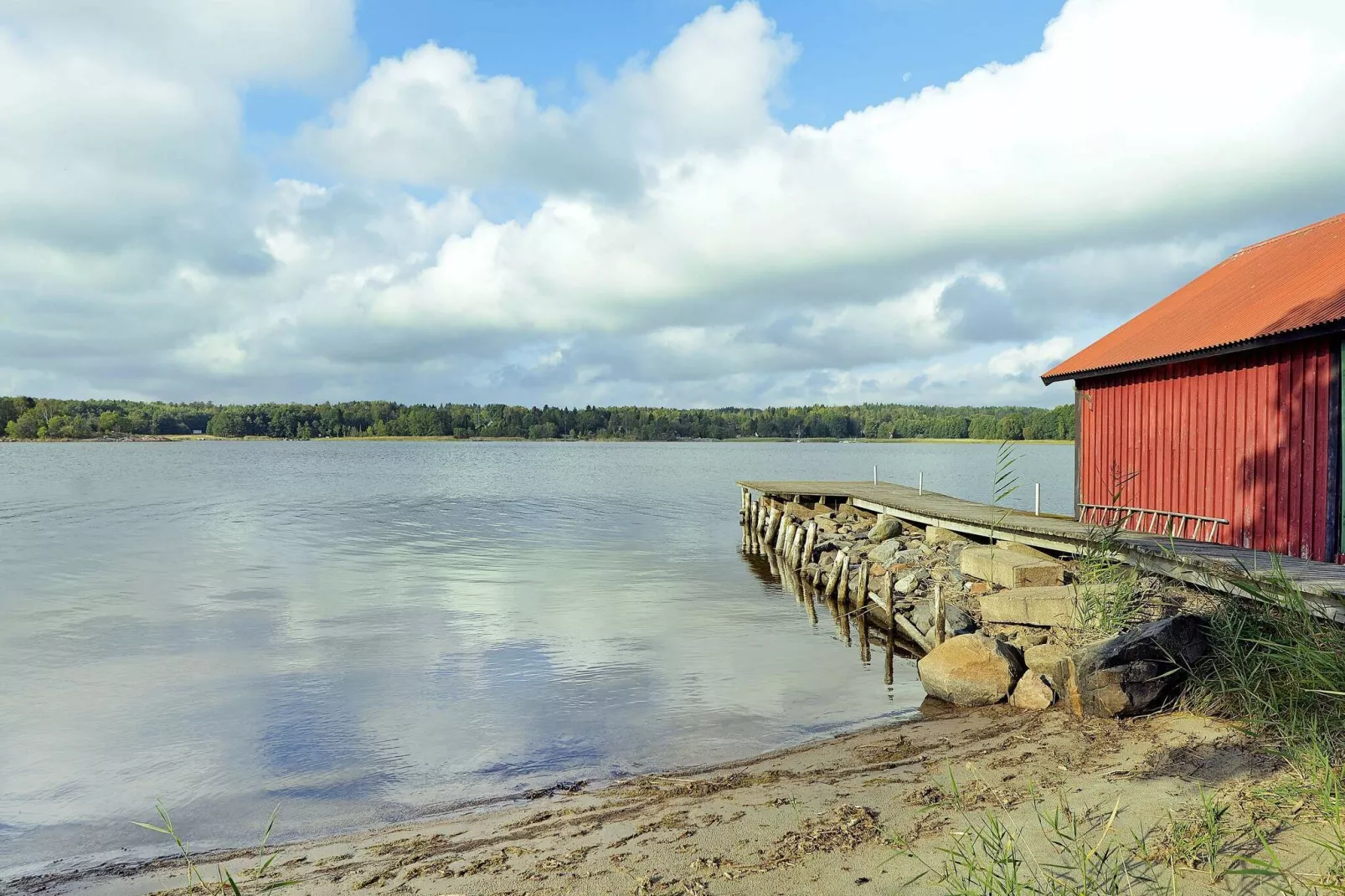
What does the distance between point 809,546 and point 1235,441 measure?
39.2 feet

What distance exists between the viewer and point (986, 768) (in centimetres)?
705

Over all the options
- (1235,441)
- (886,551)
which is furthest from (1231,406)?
(886,551)

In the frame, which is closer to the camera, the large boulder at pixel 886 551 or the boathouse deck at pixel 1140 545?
the boathouse deck at pixel 1140 545

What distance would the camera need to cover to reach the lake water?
8.90 metres

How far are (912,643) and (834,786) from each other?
814 cm

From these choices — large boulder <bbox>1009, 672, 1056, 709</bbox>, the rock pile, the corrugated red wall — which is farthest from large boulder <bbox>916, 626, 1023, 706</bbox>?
the corrugated red wall

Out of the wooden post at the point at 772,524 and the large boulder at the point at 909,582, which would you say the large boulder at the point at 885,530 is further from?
the wooden post at the point at 772,524

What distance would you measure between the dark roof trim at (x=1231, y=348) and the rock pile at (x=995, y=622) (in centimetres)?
354

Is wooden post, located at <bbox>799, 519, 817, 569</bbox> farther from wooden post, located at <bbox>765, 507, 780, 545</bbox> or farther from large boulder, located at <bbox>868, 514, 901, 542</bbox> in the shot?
wooden post, located at <bbox>765, 507, 780, 545</bbox>

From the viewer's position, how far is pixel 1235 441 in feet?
42.7

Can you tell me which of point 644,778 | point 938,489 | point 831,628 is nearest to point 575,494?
point 938,489

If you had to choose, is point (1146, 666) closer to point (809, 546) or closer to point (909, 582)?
point (909, 582)

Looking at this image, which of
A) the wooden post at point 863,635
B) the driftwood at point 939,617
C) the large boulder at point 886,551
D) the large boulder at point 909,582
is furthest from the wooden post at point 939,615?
the large boulder at point 886,551

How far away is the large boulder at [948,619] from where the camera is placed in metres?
12.9
